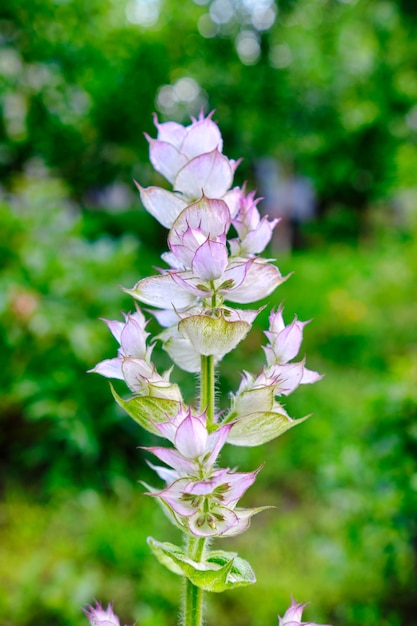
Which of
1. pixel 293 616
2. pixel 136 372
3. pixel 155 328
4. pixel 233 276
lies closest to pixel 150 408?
pixel 136 372

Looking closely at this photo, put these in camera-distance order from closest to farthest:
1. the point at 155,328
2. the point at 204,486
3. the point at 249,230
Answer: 1. the point at 204,486
2. the point at 249,230
3. the point at 155,328

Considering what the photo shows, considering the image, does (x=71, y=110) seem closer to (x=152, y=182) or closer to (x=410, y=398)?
(x=152, y=182)

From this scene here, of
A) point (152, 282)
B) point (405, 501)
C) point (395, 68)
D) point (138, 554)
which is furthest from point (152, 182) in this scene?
point (152, 282)

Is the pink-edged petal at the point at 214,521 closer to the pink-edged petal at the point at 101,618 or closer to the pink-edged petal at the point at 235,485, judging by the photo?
the pink-edged petal at the point at 235,485

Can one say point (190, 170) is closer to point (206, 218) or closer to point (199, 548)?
point (206, 218)

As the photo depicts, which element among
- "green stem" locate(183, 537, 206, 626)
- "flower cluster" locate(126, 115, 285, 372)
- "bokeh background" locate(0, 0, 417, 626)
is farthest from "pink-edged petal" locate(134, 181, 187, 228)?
"bokeh background" locate(0, 0, 417, 626)

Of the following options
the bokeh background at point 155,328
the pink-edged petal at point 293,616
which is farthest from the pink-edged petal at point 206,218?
the bokeh background at point 155,328
